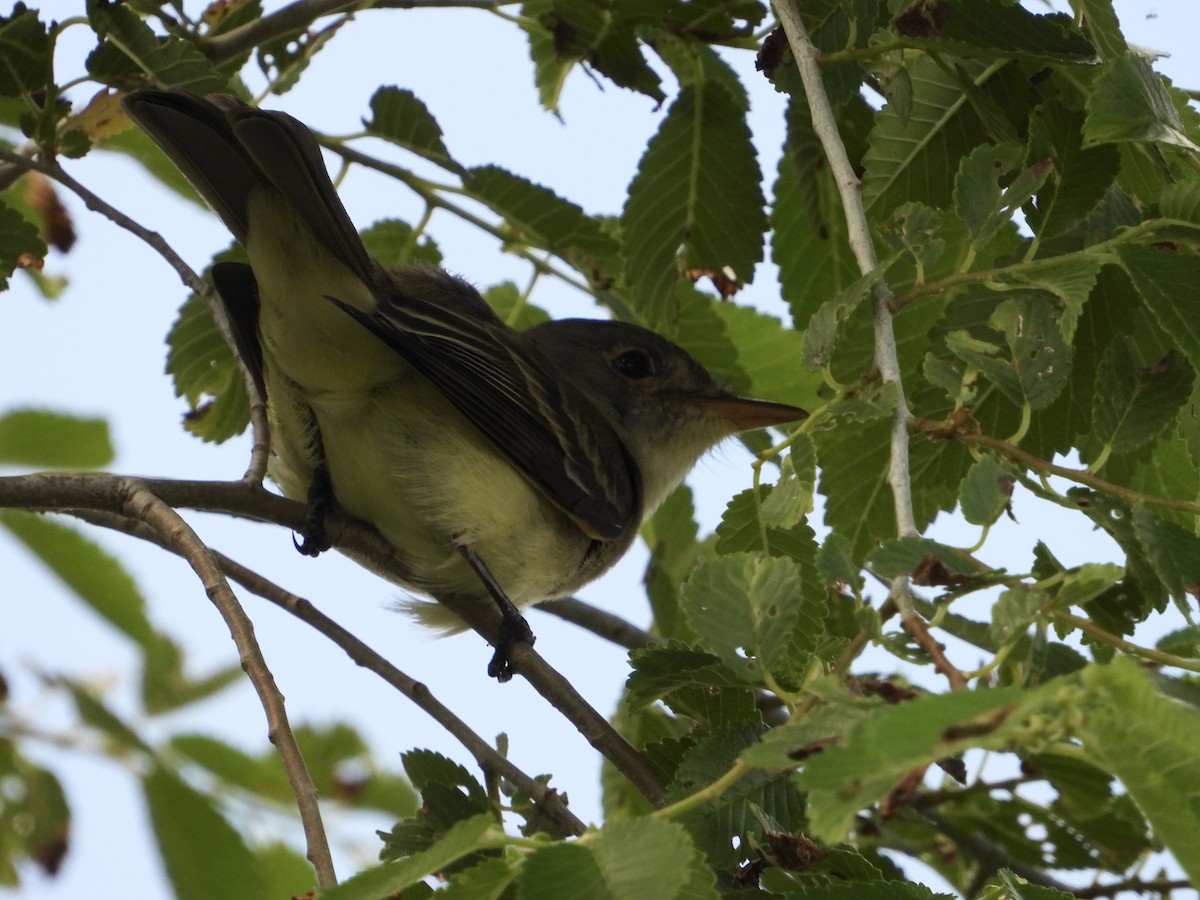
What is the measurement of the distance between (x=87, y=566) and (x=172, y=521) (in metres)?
0.41

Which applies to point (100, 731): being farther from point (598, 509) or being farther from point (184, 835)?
point (598, 509)

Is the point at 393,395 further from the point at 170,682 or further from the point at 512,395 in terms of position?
the point at 170,682

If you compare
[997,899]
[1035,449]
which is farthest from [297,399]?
[997,899]

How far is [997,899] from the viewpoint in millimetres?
1998

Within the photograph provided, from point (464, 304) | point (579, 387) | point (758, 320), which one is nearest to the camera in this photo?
point (464, 304)

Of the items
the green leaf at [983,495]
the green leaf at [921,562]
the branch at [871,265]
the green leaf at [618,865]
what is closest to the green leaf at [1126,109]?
the branch at [871,265]

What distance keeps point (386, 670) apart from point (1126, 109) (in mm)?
1662

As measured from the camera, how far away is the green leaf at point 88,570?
2678 mm

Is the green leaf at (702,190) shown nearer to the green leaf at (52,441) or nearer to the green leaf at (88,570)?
the green leaf at (52,441)

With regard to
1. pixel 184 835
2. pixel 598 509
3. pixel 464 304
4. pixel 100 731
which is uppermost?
pixel 464 304

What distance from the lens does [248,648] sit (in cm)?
223

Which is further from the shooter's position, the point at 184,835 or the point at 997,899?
the point at 184,835

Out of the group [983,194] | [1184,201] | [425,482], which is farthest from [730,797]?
[425,482]

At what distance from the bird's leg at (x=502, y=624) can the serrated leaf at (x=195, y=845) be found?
1.11 meters
